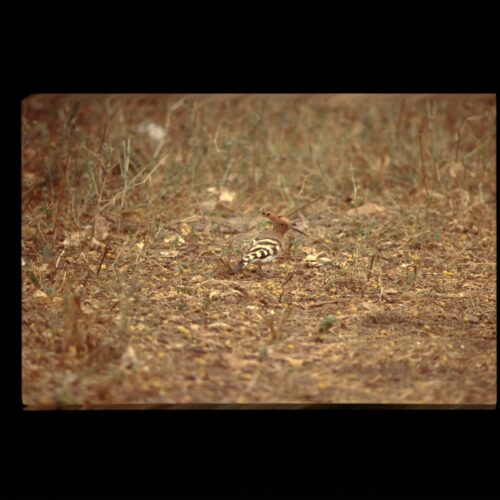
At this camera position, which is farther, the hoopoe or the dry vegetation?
the hoopoe

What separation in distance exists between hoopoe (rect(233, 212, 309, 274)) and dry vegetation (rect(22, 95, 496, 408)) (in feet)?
0.37

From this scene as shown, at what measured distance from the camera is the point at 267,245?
4.41 metres

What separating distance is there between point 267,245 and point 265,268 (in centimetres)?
25

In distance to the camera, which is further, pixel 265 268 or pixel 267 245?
pixel 265 268

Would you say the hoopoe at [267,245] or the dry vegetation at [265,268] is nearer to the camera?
the dry vegetation at [265,268]

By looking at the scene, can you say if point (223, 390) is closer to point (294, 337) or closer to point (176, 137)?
point (294, 337)

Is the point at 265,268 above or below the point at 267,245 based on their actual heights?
below

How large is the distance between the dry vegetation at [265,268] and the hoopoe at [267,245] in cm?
11

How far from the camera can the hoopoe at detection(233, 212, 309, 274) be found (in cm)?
430

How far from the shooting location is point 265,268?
15.2 ft

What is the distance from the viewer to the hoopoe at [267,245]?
430 cm

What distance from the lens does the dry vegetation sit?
3.66 m

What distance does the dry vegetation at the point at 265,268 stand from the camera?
12.0 feet
